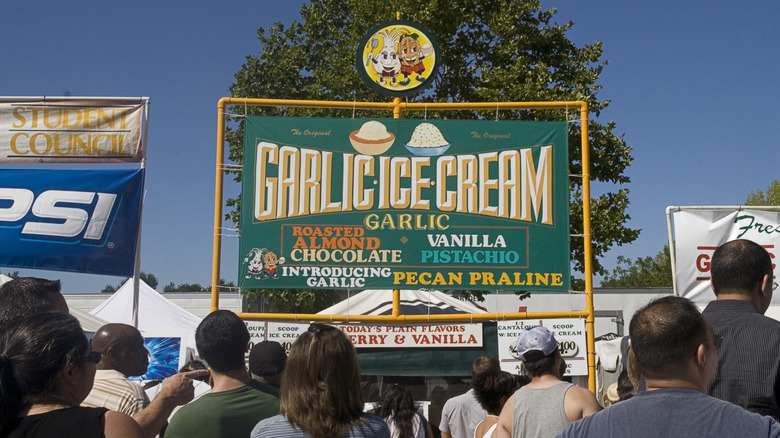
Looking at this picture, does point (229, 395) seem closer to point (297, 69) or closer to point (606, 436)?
point (606, 436)

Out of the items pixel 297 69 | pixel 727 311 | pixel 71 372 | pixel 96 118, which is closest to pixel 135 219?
pixel 96 118

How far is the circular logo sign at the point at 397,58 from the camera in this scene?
8711mm

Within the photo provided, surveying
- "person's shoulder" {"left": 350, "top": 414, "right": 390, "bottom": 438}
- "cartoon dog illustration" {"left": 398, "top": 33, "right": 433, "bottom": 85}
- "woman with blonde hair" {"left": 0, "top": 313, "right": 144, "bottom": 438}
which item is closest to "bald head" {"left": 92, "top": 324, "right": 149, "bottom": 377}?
"woman with blonde hair" {"left": 0, "top": 313, "right": 144, "bottom": 438}

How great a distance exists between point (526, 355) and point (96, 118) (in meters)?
5.73

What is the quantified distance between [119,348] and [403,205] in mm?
4844

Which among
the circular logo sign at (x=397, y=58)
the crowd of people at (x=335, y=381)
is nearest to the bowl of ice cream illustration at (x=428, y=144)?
the circular logo sign at (x=397, y=58)

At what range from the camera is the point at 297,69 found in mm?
22734

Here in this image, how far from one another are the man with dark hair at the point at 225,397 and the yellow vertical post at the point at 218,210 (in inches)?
185

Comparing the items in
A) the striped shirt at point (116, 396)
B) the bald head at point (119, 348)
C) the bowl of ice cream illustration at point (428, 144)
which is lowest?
the striped shirt at point (116, 396)

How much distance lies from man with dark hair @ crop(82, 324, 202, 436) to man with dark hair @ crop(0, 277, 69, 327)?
0.34 m

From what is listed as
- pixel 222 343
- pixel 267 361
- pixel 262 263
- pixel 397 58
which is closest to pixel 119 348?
pixel 222 343

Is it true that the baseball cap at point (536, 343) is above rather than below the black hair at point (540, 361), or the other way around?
above

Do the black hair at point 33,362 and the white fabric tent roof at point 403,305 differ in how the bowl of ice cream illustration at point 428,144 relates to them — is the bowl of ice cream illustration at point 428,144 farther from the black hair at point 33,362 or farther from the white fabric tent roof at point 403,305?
the black hair at point 33,362

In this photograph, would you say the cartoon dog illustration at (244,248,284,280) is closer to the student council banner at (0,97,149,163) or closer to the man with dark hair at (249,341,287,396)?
the student council banner at (0,97,149,163)
